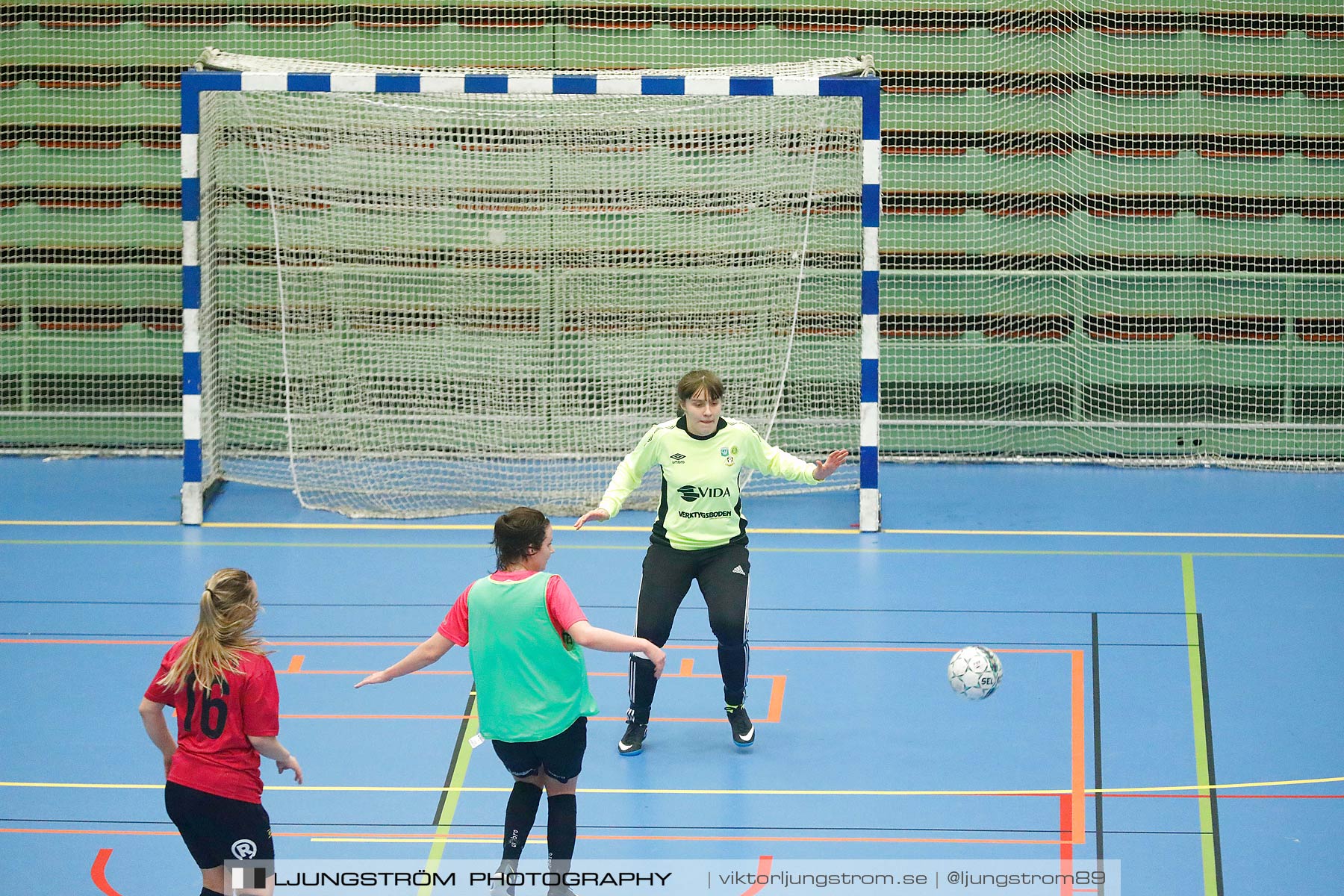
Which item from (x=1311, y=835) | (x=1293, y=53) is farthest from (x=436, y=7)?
(x=1311, y=835)

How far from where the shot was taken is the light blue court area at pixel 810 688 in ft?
20.1

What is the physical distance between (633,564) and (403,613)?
1.70 metres

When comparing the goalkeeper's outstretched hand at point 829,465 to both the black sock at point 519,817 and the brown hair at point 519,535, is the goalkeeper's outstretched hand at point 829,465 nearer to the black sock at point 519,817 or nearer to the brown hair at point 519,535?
the brown hair at point 519,535

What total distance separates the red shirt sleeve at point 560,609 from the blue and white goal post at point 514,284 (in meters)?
6.02

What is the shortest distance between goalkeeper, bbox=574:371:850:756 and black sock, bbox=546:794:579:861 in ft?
5.14

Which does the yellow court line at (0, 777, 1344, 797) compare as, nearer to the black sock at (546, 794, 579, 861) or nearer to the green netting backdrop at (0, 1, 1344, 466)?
the black sock at (546, 794, 579, 861)

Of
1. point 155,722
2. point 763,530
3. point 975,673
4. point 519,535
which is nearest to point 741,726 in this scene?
point 975,673

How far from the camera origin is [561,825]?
5.27 meters

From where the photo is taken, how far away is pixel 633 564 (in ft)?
32.2

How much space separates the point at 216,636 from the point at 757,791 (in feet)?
9.41

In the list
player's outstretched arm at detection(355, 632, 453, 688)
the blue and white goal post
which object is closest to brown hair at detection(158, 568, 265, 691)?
player's outstretched arm at detection(355, 632, 453, 688)

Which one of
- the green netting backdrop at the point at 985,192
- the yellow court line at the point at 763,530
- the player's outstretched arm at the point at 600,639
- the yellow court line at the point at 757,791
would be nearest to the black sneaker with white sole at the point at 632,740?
the yellow court line at the point at 757,791

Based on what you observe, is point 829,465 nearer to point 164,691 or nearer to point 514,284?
point 164,691

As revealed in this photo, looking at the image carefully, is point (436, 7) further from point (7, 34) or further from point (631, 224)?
point (7, 34)
